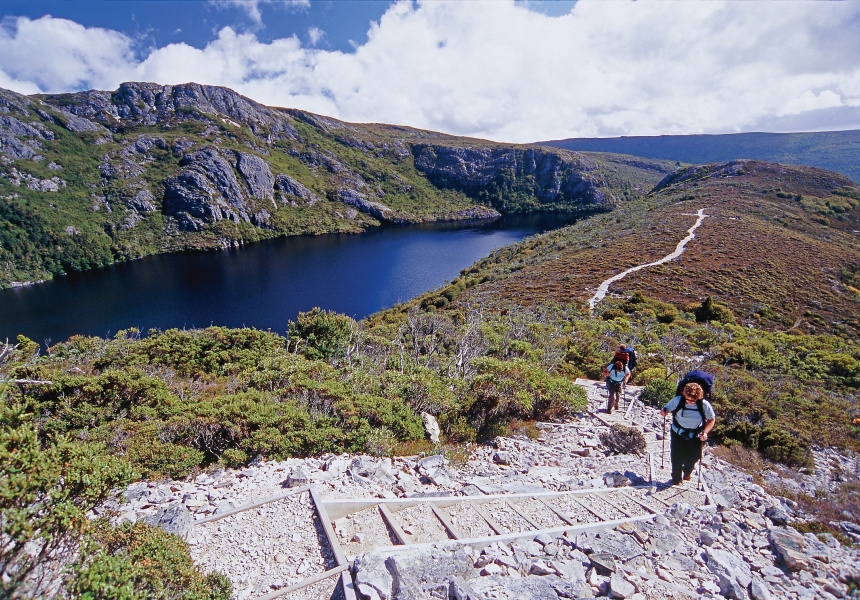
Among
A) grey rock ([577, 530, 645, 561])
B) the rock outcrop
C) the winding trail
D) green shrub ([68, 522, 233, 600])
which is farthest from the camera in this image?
the rock outcrop

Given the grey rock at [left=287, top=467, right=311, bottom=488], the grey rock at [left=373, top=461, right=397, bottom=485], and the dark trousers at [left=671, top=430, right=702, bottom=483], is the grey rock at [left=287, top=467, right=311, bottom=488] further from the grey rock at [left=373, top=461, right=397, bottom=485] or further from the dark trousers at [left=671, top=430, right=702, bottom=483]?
the dark trousers at [left=671, top=430, right=702, bottom=483]

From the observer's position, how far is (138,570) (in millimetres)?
3824

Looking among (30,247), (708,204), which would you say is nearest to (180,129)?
(30,247)

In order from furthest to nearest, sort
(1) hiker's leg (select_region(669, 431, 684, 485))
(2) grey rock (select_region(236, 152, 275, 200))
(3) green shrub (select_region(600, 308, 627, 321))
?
1. (2) grey rock (select_region(236, 152, 275, 200))
2. (3) green shrub (select_region(600, 308, 627, 321))
3. (1) hiker's leg (select_region(669, 431, 684, 485))

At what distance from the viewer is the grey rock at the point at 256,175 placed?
145875 mm

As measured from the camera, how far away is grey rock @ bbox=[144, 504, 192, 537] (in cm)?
517

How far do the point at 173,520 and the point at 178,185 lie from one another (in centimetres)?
14859

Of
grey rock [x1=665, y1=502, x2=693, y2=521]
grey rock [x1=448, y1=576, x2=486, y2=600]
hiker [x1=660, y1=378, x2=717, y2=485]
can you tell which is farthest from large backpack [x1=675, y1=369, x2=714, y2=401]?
grey rock [x1=448, y1=576, x2=486, y2=600]

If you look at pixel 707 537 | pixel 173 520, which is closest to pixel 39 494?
pixel 173 520

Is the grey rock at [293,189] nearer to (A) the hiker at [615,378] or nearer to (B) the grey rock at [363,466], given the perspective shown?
(A) the hiker at [615,378]

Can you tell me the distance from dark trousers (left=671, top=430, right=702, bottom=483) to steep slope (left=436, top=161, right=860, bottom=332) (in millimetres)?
29065

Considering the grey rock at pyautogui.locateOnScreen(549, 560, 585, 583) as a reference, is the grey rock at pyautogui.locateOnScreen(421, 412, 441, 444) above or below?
below

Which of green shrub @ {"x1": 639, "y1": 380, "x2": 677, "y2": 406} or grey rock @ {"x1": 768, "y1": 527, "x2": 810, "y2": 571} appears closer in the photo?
grey rock @ {"x1": 768, "y1": 527, "x2": 810, "y2": 571}

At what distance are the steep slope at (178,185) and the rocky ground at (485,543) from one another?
3915 inches
